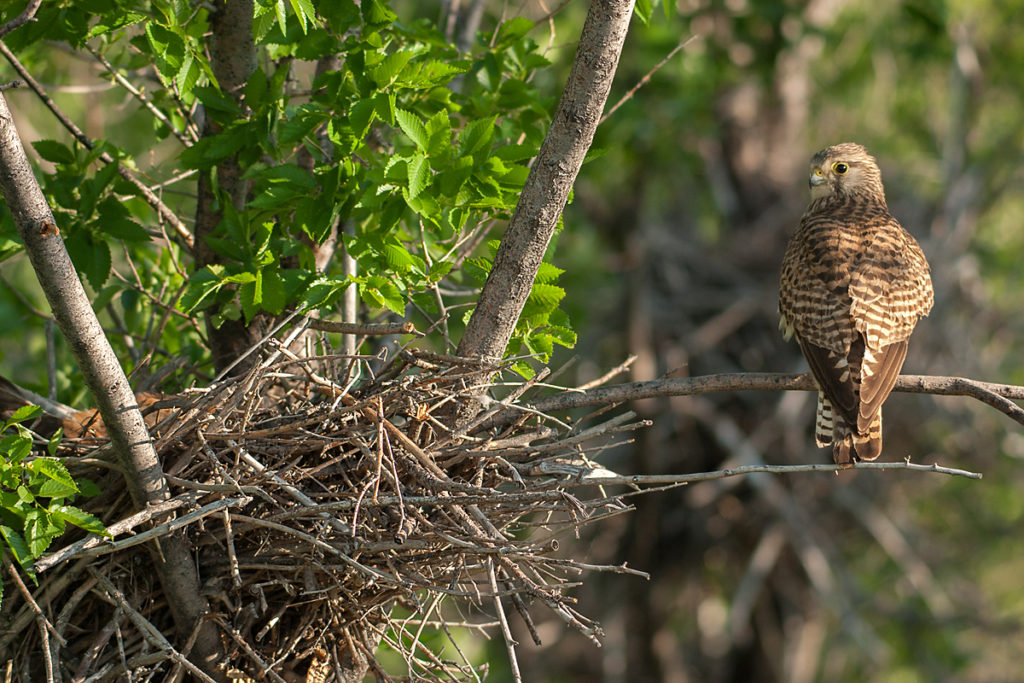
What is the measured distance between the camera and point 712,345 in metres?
7.76

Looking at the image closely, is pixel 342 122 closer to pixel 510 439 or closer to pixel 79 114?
pixel 510 439

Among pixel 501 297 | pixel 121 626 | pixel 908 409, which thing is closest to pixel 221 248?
pixel 501 297

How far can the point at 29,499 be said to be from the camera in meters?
2.07

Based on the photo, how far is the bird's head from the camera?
4.59m

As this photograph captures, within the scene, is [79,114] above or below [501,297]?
below

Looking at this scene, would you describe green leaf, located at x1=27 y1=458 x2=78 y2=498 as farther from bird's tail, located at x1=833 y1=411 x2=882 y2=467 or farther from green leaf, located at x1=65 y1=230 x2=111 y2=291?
bird's tail, located at x1=833 y1=411 x2=882 y2=467

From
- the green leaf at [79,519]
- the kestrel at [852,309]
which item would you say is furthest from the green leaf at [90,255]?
the kestrel at [852,309]

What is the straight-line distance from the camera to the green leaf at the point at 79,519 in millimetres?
2109

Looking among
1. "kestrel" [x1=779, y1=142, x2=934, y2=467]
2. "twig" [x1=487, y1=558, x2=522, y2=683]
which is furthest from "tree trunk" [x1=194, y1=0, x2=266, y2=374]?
"kestrel" [x1=779, y1=142, x2=934, y2=467]

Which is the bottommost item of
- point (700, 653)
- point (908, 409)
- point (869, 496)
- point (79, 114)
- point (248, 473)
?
point (700, 653)

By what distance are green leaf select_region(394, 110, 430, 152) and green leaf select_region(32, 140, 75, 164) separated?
107 cm

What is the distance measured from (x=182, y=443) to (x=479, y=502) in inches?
30.6

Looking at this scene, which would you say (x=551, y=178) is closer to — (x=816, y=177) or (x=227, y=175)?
(x=227, y=175)

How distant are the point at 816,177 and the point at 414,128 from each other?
286 cm
